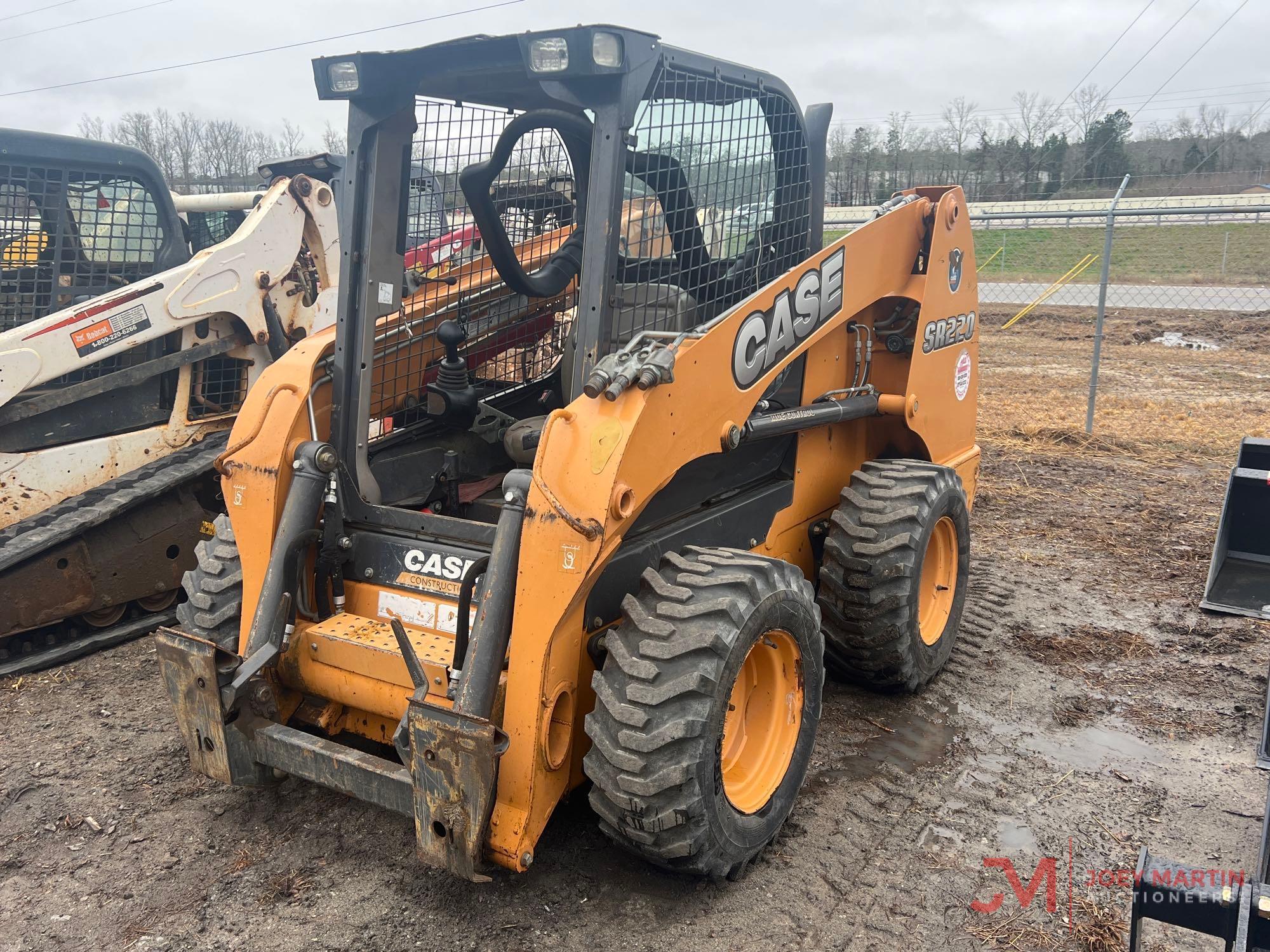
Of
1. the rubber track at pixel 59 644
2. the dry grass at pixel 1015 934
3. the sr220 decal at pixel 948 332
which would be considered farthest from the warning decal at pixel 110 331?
the dry grass at pixel 1015 934

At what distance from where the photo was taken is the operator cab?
309cm

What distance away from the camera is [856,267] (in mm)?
4039

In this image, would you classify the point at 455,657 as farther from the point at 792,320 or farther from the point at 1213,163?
the point at 1213,163

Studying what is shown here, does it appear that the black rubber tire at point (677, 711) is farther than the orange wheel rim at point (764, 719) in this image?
No

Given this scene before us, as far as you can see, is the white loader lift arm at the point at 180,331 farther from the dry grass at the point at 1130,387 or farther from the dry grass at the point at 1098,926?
the dry grass at the point at 1130,387

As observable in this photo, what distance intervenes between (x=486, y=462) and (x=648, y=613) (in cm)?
159

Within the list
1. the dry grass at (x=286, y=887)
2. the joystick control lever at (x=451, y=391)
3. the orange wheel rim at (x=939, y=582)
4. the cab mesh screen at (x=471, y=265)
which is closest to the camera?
the dry grass at (x=286, y=887)

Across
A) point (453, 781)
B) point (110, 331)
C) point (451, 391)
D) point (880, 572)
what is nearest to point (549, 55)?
point (451, 391)

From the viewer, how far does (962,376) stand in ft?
17.1

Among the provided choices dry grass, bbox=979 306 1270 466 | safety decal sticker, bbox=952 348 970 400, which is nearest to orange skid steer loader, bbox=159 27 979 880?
safety decal sticker, bbox=952 348 970 400

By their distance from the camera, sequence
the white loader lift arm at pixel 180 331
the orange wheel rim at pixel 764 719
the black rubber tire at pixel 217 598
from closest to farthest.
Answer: the orange wheel rim at pixel 764 719
the black rubber tire at pixel 217 598
the white loader lift arm at pixel 180 331

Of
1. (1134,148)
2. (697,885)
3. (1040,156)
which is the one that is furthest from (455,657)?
(1134,148)

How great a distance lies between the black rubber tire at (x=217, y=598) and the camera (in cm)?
349

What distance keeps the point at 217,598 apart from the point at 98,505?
1.91 metres
